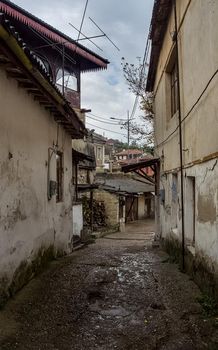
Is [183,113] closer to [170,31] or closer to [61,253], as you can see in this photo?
[170,31]

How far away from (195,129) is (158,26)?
4.34m

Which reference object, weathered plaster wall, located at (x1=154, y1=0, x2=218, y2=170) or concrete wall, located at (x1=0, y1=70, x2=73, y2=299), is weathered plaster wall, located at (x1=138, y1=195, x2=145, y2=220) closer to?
concrete wall, located at (x1=0, y1=70, x2=73, y2=299)

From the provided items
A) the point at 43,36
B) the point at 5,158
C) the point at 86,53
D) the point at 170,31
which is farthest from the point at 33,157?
the point at 86,53

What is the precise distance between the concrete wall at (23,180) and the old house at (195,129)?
2902 mm

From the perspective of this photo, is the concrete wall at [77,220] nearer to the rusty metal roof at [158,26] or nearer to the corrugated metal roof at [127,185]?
the rusty metal roof at [158,26]

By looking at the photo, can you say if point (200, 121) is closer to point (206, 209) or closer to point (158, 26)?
point (206, 209)

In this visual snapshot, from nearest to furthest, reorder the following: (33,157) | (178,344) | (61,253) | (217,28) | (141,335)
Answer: (178,344) < (141,335) < (217,28) < (33,157) < (61,253)

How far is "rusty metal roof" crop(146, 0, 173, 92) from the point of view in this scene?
8.20 m

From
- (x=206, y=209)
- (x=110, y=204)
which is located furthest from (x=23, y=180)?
(x=110, y=204)

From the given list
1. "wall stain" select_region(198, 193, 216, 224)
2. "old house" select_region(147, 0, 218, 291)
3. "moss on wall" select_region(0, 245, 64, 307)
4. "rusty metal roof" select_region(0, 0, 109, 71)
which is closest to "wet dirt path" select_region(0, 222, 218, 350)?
→ "moss on wall" select_region(0, 245, 64, 307)

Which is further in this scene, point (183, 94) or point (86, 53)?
point (86, 53)

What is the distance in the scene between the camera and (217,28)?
4.75m

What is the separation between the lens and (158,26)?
941 cm

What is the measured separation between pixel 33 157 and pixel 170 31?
15.0 feet
